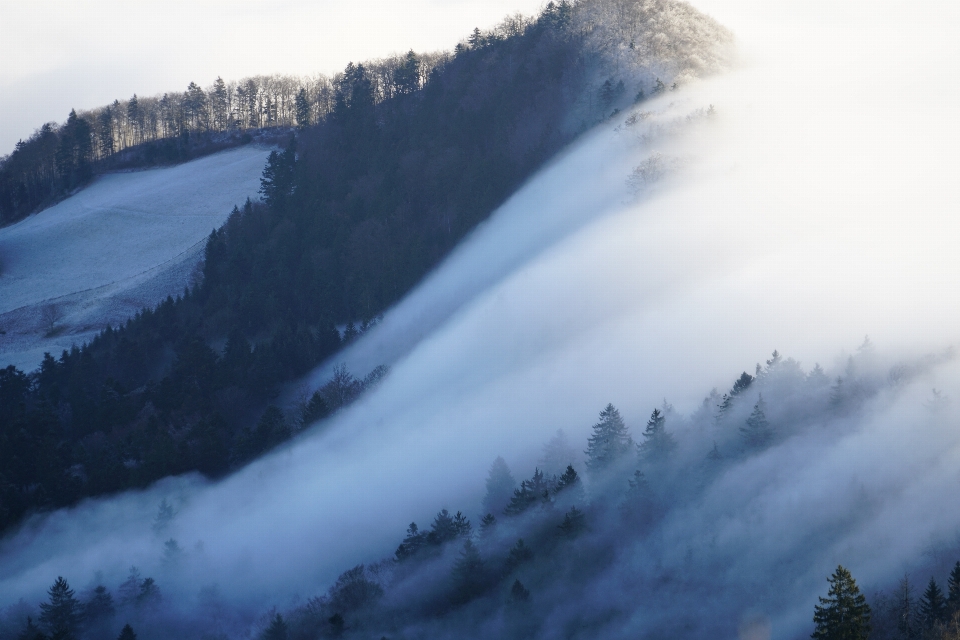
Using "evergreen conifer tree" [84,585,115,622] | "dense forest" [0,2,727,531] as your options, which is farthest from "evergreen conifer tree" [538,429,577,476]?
"evergreen conifer tree" [84,585,115,622]

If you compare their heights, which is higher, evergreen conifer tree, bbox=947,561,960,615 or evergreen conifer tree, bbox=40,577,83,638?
evergreen conifer tree, bbox=40,577,83,638

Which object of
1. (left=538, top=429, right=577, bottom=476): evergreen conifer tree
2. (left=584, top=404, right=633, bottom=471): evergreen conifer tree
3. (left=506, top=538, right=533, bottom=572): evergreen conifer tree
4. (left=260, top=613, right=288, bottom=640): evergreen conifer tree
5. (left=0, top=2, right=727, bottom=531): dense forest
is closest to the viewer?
(left=260, top=613, right=288, bottom=640): evergreen conifer tree

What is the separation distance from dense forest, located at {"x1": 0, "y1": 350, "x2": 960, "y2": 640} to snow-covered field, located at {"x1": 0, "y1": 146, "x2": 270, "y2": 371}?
35.2 meters

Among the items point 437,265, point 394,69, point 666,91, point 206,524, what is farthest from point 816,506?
point 394,69

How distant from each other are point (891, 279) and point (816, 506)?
27494 millimetres

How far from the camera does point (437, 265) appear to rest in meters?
77.5

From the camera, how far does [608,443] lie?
5003cm

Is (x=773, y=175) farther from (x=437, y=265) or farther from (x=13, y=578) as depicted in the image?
(x=13, y=578)

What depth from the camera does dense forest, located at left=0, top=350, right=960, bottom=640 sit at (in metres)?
42.9

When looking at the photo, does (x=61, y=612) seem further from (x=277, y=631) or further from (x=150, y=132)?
(x=150, y=132)

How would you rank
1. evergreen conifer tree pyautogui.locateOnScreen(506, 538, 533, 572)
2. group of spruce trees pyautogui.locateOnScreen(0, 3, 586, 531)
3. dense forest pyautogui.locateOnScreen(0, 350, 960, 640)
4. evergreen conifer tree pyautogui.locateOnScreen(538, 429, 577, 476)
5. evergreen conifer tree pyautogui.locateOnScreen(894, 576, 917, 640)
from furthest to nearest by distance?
group of spruce trees pyautogui.locateOnScreen(0, 3, 586, 531), evergreen conifer tree pyautogui.locateOnScreen(538, 429, 577, 476), evergreen conifer tree pyautogui.locateOnScreen(506, 538, 533, 572), dense forest pyautogui.locateOnScreen(0, 350, 960, 640), evergreen conifer tree pyautogui.locateOnScreen(894, 576, 917, 640)

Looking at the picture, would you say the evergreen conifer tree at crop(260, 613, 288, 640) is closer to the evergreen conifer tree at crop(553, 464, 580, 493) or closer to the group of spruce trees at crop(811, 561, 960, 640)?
the evergreen conifer tree at crop(553, 464, 580, 493)

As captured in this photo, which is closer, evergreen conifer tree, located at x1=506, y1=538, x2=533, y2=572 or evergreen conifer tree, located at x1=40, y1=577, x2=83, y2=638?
evergreen conifer tree, located at x1=506, y1=538, x2=533, y2=572

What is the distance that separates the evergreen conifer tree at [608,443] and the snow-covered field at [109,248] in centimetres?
4793
